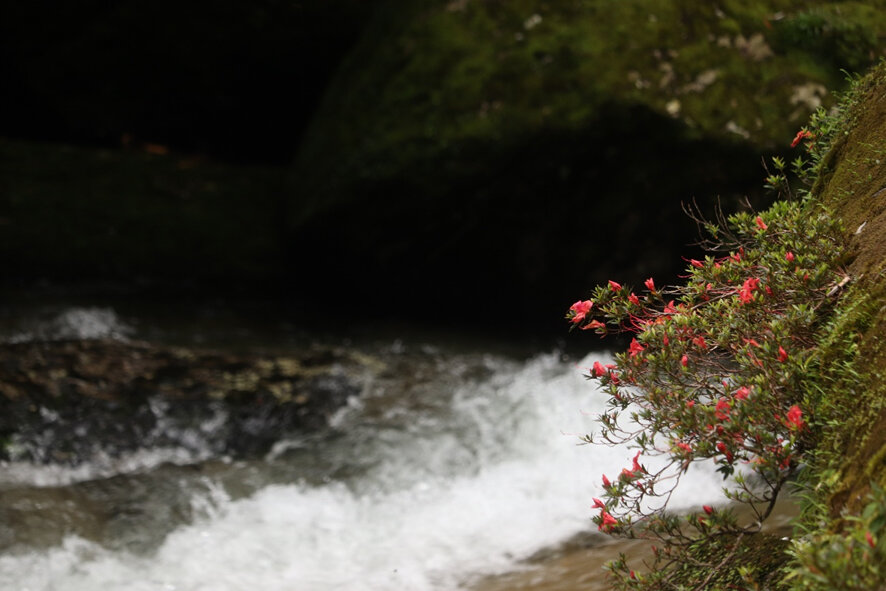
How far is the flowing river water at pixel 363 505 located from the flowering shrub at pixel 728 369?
1.29 m

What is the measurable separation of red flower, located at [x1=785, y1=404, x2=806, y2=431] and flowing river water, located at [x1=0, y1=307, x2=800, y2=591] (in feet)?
5.30

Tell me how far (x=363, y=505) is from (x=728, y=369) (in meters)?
2.67

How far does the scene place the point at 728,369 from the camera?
7.04 ft

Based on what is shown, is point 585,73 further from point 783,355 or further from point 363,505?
point 783,355

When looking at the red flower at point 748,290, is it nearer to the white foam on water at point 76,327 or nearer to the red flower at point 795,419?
the red flower at point 795,419

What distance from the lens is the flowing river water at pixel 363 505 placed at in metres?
3.62

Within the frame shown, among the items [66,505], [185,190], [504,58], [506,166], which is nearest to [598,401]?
[506,166]

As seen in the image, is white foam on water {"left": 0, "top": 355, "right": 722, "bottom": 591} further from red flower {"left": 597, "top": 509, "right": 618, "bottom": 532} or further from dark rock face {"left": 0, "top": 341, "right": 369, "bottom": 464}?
red flower {"left": 597, "top": 509, "right": 618, "bottom": 532}

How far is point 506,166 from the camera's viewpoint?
5828mm

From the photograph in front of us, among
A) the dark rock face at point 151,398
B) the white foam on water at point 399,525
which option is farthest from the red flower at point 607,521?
the dark rock face at point 151,398

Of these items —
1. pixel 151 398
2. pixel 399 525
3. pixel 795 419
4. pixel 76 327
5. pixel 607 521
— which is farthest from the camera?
pixel 76 327

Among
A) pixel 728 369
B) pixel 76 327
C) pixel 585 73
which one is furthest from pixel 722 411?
pixel 76 327

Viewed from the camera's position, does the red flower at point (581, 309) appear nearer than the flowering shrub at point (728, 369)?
No

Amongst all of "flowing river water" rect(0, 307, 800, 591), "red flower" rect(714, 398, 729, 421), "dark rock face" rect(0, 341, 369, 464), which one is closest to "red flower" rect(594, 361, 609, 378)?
"red flower" rect(714, 398, 729, 421)
